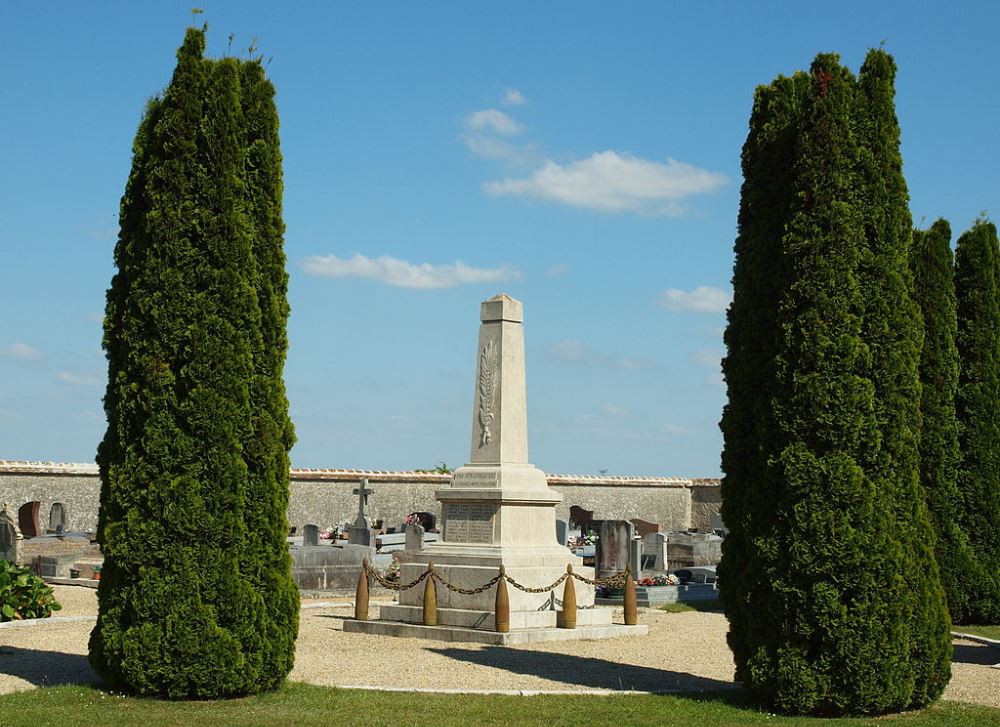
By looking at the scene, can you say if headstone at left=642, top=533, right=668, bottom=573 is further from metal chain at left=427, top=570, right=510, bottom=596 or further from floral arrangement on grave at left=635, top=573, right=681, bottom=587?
metal chain at left=427, top=570, right=510, bottom=596

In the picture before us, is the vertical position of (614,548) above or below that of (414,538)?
below

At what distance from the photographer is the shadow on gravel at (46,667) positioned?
34.9 feet

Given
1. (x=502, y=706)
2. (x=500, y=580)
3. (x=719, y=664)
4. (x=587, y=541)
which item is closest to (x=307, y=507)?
(x=587, y=541)

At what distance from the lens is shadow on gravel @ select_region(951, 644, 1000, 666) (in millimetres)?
13008

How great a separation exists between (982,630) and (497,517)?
715 cm

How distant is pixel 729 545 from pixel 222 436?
441 cm

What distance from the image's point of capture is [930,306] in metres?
17.3

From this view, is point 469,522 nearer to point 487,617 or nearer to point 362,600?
point 487,617


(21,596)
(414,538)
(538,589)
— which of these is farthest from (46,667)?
(414,538)

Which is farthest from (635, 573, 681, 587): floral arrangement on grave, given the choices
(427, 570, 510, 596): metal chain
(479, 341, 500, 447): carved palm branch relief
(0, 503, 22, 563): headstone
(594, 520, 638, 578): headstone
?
(0, 503, 22, 563): headstone

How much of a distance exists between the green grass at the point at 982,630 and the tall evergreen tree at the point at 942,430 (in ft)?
1.26

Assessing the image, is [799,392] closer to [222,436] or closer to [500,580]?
[222,436]

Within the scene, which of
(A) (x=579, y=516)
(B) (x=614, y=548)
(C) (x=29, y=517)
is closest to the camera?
(B) (x=614, y=548)

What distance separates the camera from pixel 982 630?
16.3m
